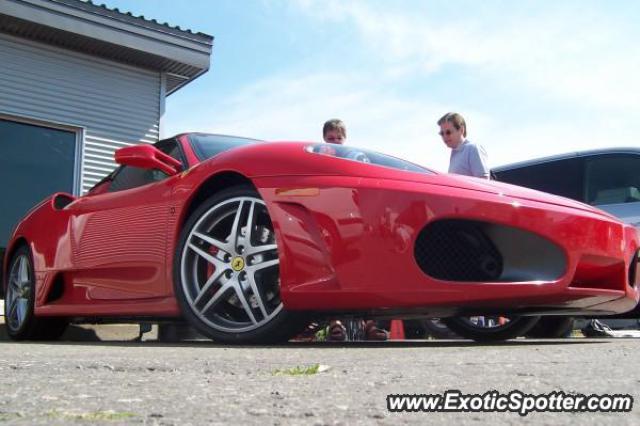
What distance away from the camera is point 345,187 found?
3.02 metres

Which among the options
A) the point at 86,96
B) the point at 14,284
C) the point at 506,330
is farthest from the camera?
the point at 86,96

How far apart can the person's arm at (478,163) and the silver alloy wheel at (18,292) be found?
118 inches

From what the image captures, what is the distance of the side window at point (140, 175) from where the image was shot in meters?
4.21

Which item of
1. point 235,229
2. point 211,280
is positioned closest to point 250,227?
point 235,229

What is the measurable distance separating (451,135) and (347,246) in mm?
2529

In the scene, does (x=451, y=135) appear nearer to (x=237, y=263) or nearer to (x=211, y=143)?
(x=211, y=143)

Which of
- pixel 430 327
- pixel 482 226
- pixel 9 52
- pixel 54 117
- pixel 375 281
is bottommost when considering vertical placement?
pixel 430 327

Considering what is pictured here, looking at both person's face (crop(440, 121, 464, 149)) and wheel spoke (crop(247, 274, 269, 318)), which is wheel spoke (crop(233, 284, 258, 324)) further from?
person's face (crop(440, 121, 464, 149))

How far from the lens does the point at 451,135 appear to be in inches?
207

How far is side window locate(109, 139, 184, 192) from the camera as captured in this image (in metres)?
4.21

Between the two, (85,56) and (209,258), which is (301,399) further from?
(85,56)

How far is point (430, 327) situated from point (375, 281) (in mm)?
3165

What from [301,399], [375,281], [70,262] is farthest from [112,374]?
[70,262]

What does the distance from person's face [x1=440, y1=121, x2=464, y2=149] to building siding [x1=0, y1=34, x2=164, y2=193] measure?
5624mm
